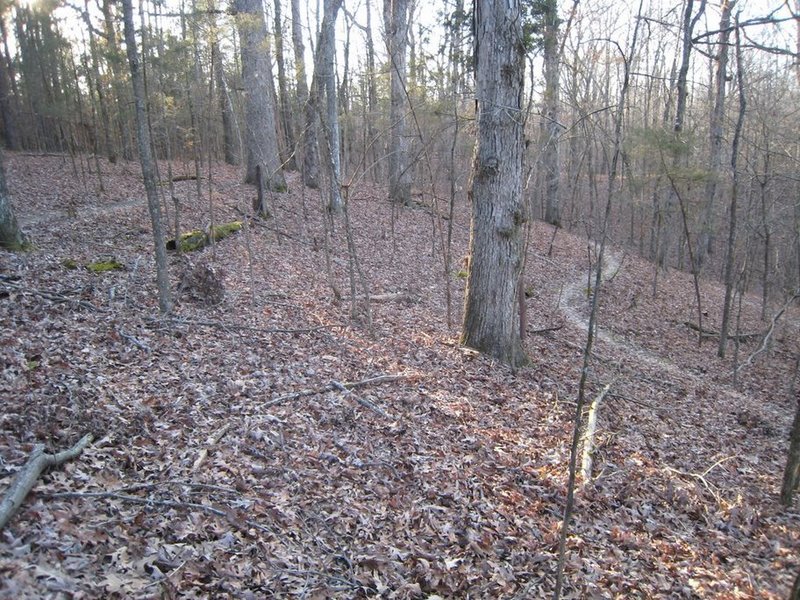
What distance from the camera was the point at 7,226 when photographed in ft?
27.5

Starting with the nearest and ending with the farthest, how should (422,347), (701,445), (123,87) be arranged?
1. (701,445)
2. (422,347)
3. (123,87)

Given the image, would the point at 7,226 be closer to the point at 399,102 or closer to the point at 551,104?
the point at 399,102

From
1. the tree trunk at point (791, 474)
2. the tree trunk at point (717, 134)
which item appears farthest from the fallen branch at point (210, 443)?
the tree trunk at point (717, 134)

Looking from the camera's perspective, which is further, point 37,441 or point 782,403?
point 782,403

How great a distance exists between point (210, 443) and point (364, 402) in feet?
6.24

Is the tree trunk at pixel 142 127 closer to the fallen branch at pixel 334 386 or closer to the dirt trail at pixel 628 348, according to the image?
the fallen branch at pixel 334 386

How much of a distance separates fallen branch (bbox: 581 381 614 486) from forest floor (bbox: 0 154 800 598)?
0.10m

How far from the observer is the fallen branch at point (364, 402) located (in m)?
5.92

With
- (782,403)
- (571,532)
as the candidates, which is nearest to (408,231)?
(782,403)

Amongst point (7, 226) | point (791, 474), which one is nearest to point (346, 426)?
point (791, 474)

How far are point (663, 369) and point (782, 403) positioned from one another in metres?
2.17

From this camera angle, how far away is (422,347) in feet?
27.2

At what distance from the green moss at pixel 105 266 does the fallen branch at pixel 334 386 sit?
4803 millimetres

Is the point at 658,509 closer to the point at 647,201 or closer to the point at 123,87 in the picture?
the point at 647,201
